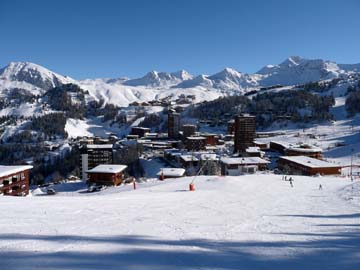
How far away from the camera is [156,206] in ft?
35.2

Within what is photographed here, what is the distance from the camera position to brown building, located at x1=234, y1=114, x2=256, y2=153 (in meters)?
81.1

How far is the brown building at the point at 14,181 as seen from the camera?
85.0 ft

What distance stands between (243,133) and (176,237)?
77509 mm

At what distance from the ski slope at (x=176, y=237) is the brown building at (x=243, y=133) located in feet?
232

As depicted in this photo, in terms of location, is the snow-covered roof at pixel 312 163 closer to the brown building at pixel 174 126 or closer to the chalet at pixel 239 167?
the chalet at pixel 239 167

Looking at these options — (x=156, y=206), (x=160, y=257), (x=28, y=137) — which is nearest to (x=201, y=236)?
(x=160, y=257)

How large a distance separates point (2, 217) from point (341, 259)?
7.57 metres

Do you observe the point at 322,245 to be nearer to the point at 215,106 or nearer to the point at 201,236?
the point at 201,236

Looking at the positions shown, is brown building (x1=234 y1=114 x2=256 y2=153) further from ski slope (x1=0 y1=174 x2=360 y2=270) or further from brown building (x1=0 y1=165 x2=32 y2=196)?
ski slope (x1=0 y1=174 x2=360 y2=270)

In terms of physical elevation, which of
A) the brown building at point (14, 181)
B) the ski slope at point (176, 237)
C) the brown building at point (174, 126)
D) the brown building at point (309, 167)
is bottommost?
the brown building at point (309, 167)

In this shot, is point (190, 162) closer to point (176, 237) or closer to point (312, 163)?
point (312, 163)

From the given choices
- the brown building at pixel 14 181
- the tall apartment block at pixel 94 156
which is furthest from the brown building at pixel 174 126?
the brown building at pixel 14 181

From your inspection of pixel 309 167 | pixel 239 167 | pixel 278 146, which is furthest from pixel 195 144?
pixel 309 167

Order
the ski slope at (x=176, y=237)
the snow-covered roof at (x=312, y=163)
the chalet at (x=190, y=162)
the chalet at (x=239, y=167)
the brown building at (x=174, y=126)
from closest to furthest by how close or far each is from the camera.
Answer: the ski slope at (x=176, y=237), the snow-covered roof at (x=312, y=163), the chalet at (x=239, y=167), the chalet at (x=190, y=162), the brown building at (x=174, y=126)
